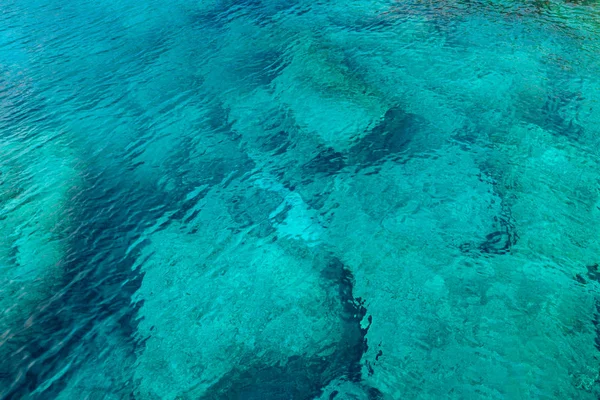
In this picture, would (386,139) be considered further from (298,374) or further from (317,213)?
(298,374)

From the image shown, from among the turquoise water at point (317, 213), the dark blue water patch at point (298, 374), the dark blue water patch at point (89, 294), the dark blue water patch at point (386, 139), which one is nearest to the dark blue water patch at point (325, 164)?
the turquoise water at point (317, 213)

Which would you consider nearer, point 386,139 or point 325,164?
point 325,164

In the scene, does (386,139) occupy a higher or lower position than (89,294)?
higher

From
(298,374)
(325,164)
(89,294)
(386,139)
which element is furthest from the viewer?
(386,139)

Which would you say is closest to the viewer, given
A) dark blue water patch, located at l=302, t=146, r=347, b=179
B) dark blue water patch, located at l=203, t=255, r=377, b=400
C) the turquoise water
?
dark blue water patch, located at l=203, t=255, r=377, b=400

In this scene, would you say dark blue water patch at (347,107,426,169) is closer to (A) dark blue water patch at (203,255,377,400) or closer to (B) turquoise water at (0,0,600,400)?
(B) turquoise water at (0,0,600,400)

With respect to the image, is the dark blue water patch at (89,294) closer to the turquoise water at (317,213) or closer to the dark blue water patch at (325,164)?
the turquoise water at (317,213)

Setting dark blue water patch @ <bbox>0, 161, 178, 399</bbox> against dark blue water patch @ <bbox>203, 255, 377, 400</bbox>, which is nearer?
dark blue water patch @ <bbox>203, 255, 377, 400</bbox>

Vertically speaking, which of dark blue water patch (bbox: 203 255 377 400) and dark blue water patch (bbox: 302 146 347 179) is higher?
dark blue water patch (bbox: 302 146 347 179)

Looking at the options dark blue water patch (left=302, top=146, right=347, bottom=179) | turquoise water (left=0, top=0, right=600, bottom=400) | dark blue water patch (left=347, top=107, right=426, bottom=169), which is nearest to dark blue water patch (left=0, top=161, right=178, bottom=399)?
turquoise water (left=0, top=0, right=600, bottom=400)

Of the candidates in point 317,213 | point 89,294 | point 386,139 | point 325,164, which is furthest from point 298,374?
point 386,139
